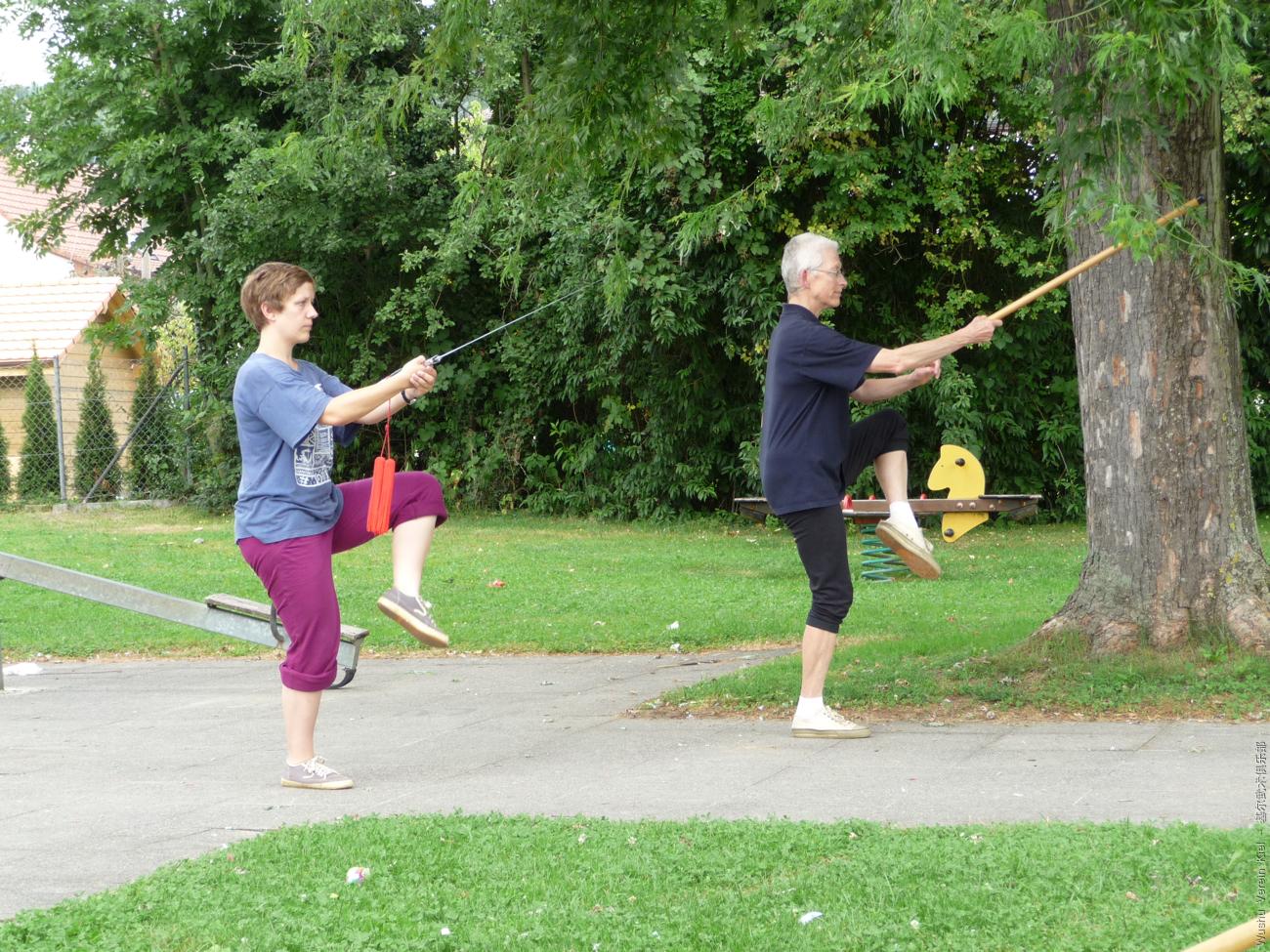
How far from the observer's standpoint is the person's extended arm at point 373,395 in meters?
5.59

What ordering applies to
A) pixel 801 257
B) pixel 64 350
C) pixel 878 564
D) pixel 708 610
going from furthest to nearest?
pixel 64 350 < pixel 878 564 < pixel 708 610 < pixel 801 257

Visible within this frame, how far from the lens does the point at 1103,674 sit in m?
7.04

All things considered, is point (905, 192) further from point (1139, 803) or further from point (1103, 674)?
point (1139, 803)

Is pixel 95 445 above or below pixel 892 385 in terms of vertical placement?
above

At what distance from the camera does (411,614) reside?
6.07m

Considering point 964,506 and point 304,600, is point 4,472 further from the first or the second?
point 304,600

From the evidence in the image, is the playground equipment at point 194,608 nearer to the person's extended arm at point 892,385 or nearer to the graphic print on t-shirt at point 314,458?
the graphic print on t-shirt at point 314,458

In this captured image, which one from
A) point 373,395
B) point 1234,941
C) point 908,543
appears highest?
point 373,395

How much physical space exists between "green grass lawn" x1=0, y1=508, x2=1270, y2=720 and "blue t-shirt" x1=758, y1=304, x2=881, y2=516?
4.06 feet

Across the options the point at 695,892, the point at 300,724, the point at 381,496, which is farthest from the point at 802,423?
the point at 695,892

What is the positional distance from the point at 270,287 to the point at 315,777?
6.22 ft

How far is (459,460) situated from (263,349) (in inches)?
678

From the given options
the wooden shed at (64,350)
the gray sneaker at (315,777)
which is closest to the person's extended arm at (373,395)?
the gray sneaker at (315,777)

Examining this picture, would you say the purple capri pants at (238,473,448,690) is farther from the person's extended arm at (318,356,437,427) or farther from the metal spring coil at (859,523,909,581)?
the metal spring coil at (859,523,909,581)
